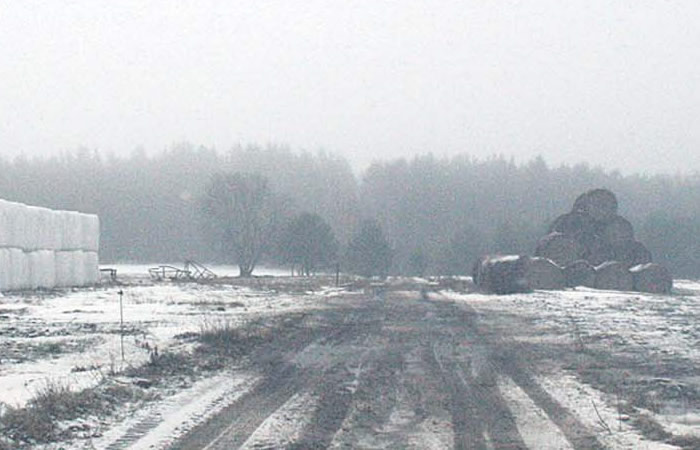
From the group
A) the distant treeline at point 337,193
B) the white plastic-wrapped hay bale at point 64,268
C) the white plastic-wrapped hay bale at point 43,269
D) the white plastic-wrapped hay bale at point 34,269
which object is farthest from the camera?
the distant treeline at point 337,193

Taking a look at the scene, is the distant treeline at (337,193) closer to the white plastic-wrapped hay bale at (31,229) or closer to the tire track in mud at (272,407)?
the white plastic-wrapped hay bale at (31,229)

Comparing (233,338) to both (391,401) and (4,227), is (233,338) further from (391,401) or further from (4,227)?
(4,227)

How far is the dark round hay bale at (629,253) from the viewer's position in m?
55.8

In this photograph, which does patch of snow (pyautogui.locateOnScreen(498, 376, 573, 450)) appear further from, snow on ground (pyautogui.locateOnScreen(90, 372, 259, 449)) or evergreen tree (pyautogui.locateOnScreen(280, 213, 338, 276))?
evergreen tree (pyautogui.locateOnScreen(280, 213, 338, 276))

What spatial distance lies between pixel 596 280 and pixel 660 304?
15.3 meters

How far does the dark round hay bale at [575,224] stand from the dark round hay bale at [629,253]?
170cm

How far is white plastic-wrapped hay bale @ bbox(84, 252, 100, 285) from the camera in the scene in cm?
4984

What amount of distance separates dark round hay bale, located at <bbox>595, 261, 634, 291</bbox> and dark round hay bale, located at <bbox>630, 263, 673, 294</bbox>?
0.51m

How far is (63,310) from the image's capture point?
2822cm

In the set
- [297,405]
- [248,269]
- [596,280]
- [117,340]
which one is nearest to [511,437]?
[297,405]

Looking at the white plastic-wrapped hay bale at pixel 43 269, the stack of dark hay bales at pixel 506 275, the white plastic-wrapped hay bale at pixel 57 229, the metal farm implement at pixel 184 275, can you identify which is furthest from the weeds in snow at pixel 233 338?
the metal farm implement at pixel 184 275

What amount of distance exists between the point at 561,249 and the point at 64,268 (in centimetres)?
2682

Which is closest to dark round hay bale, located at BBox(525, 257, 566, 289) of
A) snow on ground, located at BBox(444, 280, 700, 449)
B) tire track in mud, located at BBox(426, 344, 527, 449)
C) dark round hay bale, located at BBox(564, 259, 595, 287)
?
dark round hay bale, located at BBox(564, 259, 595, 287)

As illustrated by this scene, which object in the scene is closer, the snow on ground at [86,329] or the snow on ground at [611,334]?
the snow on ground at [611,334]
